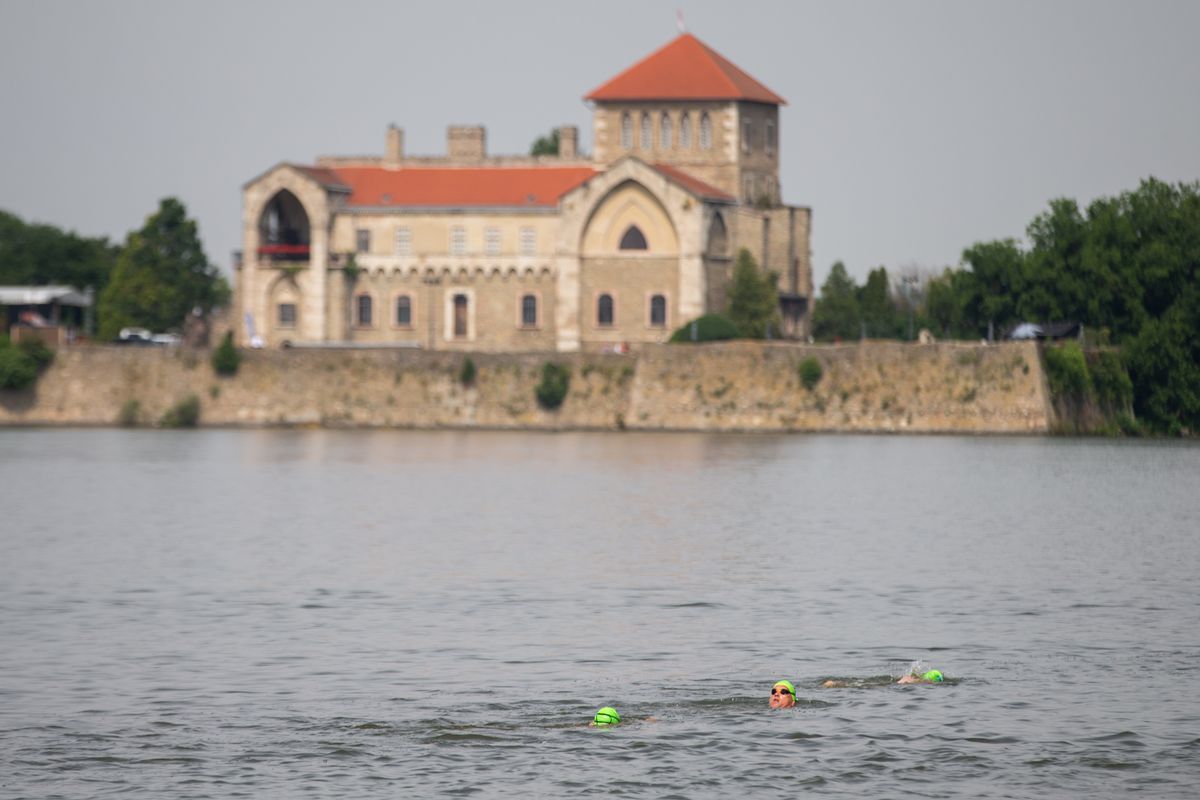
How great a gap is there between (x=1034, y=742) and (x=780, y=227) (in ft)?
241

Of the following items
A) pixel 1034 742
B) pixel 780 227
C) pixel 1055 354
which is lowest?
pixel 1034 742

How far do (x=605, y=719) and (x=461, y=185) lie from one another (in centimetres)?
7447

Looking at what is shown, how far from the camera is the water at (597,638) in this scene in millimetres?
19969

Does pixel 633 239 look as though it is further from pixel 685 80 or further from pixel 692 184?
pixel 685 80

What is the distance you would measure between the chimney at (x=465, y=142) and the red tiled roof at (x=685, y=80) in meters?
6.66

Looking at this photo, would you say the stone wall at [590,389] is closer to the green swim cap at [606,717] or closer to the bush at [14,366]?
the bush at [14,366]

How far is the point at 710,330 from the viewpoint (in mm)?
81750

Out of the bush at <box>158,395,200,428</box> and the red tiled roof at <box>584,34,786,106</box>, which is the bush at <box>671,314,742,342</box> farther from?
the bush at <box>158,395,200,428</box>

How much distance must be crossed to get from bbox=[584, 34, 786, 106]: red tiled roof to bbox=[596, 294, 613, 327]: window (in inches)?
386

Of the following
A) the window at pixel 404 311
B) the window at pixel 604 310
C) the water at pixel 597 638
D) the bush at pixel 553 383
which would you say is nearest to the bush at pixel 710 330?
the bush at pixel 553 383

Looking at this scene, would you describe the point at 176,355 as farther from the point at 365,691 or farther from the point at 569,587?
the point at 365,691

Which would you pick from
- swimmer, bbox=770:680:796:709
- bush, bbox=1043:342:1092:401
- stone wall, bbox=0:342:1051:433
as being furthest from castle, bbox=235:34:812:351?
swimmer, bbox=770:680:796:709

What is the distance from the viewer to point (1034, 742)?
68.6 ft

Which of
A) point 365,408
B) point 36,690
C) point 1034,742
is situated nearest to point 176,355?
point 365,408
